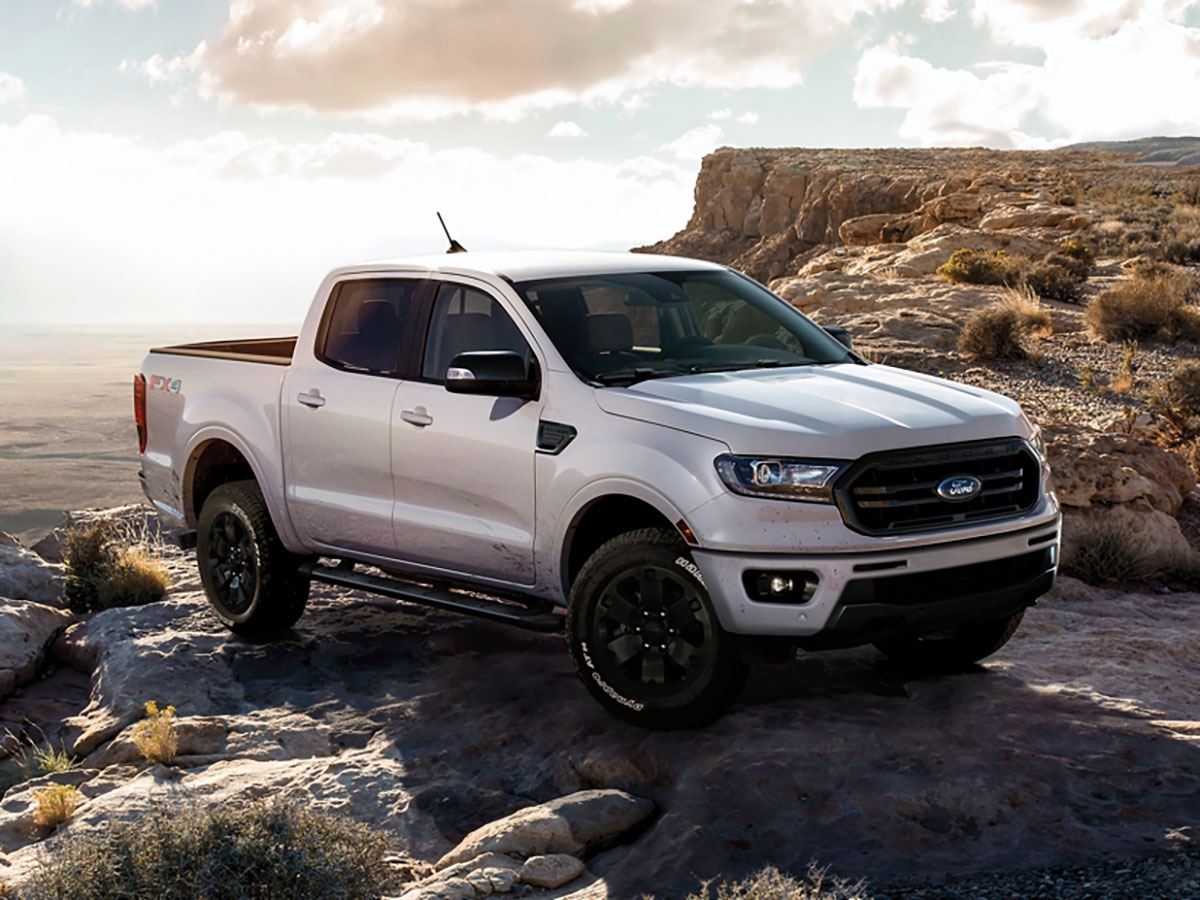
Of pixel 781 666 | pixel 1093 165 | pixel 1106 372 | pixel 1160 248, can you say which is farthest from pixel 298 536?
pixel 1093 165

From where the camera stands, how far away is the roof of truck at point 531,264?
6.22 meters

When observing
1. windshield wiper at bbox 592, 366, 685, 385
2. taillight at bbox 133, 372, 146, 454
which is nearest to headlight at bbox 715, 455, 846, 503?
windshield wiper at bbox 592, 366, 685, 385

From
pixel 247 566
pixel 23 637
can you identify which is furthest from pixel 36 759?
pixel 23 637

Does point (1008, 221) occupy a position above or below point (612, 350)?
above

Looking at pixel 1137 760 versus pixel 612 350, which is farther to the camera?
pixel 612 350

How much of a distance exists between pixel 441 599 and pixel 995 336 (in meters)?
11.3

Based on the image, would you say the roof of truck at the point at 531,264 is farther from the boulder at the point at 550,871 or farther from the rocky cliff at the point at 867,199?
the rocky cliff at the point at 867,199

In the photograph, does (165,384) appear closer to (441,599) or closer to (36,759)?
(36,759)

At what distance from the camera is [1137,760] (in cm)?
496

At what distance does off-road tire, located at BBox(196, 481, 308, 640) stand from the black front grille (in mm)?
3656

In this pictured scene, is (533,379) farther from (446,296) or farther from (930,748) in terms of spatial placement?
(930,748)

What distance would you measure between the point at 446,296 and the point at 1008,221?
29.8 metres

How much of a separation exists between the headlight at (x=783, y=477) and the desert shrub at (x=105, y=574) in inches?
237

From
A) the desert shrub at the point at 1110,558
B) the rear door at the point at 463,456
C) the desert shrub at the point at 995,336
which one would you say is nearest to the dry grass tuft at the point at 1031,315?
the desert shrub at the point at 995,336
